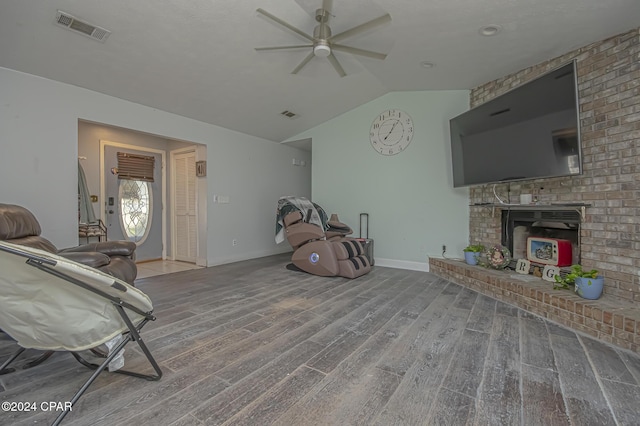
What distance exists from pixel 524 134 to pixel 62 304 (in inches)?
159

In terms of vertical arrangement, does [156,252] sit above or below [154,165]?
below

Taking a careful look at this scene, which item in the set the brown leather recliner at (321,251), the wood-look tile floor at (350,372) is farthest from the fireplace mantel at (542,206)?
the brown leather recliner at (321,251)

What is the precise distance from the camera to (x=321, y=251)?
4207 mm

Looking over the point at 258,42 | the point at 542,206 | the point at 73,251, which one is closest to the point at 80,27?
the point at 258,42

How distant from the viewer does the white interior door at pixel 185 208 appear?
539 centimetres

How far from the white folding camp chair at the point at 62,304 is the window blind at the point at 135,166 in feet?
14.0

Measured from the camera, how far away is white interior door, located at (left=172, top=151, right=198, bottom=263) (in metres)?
5.39

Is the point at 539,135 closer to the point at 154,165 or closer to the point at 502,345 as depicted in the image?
the point at 502,345

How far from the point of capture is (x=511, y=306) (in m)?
3.01

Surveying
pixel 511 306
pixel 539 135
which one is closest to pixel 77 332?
pixel 511 306

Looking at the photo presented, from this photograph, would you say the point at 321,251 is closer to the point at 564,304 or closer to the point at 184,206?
the point at 564,304

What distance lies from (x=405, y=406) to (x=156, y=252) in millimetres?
5489

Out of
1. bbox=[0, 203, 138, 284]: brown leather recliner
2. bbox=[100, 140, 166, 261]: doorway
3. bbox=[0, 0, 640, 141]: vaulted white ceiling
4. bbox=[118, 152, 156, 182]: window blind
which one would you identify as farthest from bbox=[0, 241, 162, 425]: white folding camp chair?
bbox=[118, 152, 156, 182]: window blind

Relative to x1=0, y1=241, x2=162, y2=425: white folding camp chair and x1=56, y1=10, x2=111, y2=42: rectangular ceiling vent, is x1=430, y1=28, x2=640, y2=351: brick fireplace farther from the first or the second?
x1=56, y1=10, x2=111, y2=42: rectangular ceiling vent
